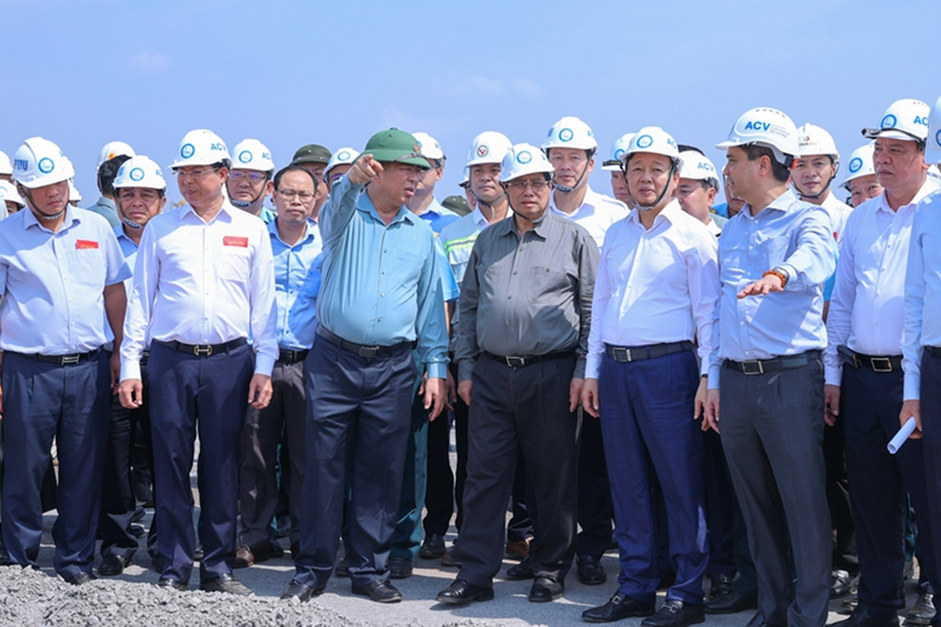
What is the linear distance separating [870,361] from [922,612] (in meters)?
1.33

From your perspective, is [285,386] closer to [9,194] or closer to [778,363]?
[778,363]

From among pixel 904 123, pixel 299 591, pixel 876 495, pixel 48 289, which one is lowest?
pixel 299 591

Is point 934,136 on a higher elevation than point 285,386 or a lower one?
higher

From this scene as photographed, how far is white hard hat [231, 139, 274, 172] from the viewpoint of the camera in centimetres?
746

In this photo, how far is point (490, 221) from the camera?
288 inches

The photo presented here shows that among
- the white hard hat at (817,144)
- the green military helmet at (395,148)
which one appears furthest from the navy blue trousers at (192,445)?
the white hard hat at (817,144)

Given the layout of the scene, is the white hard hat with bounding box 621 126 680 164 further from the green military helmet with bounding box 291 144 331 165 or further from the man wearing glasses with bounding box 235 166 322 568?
the green military helmet with bounding box 291 144 331 165

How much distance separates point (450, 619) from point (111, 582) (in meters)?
1.81

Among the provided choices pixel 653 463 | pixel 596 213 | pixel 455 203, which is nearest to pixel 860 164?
pixel 596 213

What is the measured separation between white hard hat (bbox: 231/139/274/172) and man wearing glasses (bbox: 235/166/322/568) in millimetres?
700

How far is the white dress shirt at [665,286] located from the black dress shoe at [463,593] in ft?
5.25

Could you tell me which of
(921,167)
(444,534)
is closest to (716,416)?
(921,167)

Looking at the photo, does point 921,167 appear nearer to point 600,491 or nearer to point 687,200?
point 687,200

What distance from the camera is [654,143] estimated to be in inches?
222
